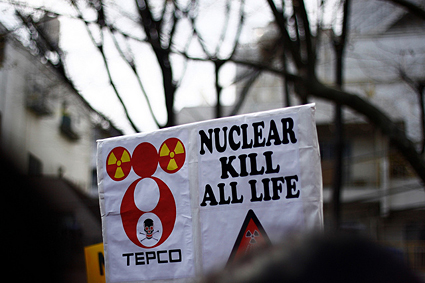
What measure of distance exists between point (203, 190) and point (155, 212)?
1.46ft

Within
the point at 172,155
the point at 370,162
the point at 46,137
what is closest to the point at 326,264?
the point at 172,155

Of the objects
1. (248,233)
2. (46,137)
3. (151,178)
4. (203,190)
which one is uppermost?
(46,137)

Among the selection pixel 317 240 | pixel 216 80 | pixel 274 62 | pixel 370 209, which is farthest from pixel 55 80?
pixel 370 209

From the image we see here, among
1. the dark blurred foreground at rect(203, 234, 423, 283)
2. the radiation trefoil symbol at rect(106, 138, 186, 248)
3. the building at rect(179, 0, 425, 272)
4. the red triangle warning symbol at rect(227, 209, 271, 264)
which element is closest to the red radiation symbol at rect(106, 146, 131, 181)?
the radiation trefoil symbol at rect(106, 138, 186, 248)

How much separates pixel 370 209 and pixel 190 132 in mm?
19511

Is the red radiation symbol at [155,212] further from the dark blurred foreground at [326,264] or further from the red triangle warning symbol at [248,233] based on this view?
the dark blurred foreground at [326,264]

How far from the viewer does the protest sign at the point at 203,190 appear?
3223 mm

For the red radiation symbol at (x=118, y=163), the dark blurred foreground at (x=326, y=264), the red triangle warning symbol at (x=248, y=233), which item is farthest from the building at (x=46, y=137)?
the dark blurred foreground at (x=326, y=264)

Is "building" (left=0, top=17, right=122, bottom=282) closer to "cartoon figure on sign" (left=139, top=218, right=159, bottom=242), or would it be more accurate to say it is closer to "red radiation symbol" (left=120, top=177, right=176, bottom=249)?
"red radiation symbol" (left=120, top=177, right=176, bottom=249)

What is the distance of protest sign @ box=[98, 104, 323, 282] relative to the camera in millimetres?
3223

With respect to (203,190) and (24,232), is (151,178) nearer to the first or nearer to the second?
(203,190)

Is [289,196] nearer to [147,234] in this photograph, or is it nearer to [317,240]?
[147,234]

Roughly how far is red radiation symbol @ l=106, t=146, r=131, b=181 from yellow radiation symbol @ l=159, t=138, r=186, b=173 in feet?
1.04

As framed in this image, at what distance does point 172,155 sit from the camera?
3658 mm
